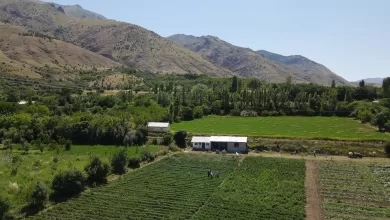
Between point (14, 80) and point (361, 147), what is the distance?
133 meters

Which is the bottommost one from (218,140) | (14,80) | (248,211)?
(248,211)

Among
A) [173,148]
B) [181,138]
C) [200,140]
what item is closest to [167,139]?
[181,138]

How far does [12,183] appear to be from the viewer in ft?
164

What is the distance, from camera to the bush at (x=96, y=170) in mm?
54688

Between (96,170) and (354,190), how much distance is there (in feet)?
121

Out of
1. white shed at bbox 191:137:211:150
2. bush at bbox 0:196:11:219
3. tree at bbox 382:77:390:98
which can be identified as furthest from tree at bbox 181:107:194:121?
bush at bbox 0:196:11:219

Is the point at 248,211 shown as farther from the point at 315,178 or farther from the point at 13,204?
the point at 13,204

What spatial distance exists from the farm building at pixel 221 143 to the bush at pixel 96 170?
1081 inches

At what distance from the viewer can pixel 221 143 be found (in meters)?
78.4

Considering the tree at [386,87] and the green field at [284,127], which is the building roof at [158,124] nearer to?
the green field at [284,127]

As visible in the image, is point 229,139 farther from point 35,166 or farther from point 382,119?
point 382,119

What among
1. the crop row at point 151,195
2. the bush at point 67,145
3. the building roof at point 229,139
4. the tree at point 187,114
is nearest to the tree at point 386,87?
the tree at point 187,114

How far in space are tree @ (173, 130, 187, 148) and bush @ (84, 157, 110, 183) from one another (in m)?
28.0

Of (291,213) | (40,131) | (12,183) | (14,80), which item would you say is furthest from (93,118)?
(14,80)
